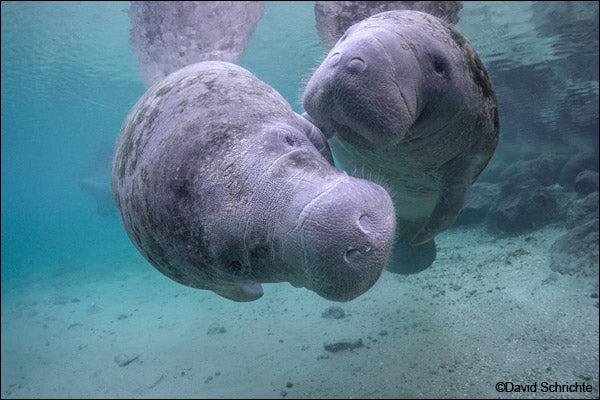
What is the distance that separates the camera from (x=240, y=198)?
152cm

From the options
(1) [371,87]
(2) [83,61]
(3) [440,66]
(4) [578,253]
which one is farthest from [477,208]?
(2) [83,61]

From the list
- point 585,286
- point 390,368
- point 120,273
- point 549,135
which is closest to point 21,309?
point 120,273

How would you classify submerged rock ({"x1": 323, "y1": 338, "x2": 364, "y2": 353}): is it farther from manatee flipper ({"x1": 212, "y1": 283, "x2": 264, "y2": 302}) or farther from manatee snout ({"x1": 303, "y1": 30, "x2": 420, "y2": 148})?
manatee snout ({"x1": 303, "y1": 30, "x2": 420, "y2": 148})

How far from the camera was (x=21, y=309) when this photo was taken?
17.1 m

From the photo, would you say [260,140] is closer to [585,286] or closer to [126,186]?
[126,186]

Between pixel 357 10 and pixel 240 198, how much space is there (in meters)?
8.32

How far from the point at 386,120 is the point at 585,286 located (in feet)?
20.8

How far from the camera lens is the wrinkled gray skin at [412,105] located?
65.5 inches

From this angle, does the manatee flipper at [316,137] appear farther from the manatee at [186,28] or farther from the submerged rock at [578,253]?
the manatee at [186,28]

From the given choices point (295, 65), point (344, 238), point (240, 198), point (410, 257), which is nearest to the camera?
point (344, 238)

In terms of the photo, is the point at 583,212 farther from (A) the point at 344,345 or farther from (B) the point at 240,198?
(B) the point at 240,198

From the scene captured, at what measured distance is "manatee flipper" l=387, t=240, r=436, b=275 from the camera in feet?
14.6

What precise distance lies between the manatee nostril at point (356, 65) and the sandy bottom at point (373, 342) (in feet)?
13.3

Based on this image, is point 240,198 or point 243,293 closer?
point 240,198
